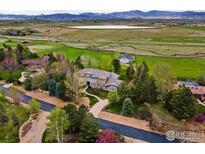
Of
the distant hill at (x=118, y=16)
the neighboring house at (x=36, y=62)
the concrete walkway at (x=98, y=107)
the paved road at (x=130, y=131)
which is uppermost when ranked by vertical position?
the distant hill at (x=118, y=16)

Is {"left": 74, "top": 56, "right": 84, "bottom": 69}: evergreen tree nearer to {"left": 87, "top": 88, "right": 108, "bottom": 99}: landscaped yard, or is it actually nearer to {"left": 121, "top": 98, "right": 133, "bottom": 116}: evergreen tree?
{"left": 87, "top": 88, "right": 108, "bottom": 99}: landscaped yard

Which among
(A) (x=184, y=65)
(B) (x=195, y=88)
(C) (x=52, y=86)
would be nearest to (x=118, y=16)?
(A) (x=184, y=65)

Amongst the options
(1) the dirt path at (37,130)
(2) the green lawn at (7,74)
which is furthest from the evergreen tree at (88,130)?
(2) the green lawn at (7,74)

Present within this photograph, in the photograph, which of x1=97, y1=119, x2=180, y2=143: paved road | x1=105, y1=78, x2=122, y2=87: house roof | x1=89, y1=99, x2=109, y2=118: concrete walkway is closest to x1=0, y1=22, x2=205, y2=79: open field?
x1=105, y1=78, x2=122, y2=87: house roof

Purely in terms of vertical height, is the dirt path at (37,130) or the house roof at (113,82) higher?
the house roof at (113,82)

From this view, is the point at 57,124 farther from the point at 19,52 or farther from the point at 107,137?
the point at 19,52

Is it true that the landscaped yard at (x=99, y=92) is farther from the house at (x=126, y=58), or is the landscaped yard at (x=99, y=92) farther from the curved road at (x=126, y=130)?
the house at (x=126, y=58)
